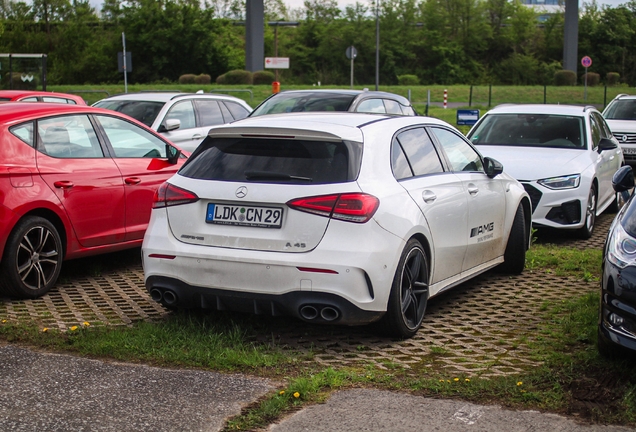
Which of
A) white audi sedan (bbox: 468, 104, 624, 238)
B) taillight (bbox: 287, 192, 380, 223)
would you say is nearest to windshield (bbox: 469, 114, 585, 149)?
white audi sedan (bbox: 468, 104, 624, 238)

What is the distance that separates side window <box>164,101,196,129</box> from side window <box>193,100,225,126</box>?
15 cm

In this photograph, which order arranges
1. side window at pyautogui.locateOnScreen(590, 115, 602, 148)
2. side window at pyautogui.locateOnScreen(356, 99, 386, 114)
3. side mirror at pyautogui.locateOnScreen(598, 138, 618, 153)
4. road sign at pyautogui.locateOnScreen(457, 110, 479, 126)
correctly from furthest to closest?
road sign at pyautogui.locateOnScreen(457, 110, 479, 126)
side window at pyautogui.locateOnScreen(356, 99, 386, 114)
side window at pyautogui.locateOnScreen(590, 115, 602, 148)
side mirror at pyautogui.locateOnScreen(598, 138, 618, 153)

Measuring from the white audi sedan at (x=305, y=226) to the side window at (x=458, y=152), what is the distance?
0.69m

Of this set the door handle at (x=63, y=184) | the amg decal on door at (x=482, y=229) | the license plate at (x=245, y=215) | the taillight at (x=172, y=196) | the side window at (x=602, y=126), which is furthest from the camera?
the side window at (x=602, y=126)

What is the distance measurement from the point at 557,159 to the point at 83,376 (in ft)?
23.7

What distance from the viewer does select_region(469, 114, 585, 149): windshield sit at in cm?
1145

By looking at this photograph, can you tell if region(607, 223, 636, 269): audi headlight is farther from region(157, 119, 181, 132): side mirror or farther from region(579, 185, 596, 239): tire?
region(157, 119, 181, 132): side mirror

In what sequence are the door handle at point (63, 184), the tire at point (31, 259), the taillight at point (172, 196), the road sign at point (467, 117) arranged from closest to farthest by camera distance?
the taillight at point (172, 196) → the tire at point (31, 259) → the door handle at point (63, 184) → the road sign at point (467, 117)

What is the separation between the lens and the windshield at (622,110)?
18609 millimetres

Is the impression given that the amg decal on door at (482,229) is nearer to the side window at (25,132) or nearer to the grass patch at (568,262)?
the grass patch at (568,262)

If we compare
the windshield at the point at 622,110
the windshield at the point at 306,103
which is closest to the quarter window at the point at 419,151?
the windshield at the point at 306,103

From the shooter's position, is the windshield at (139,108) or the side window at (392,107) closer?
the windshield at (139,108)

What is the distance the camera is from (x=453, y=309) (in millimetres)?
6980

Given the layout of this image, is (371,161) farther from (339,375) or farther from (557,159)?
(557,159)
